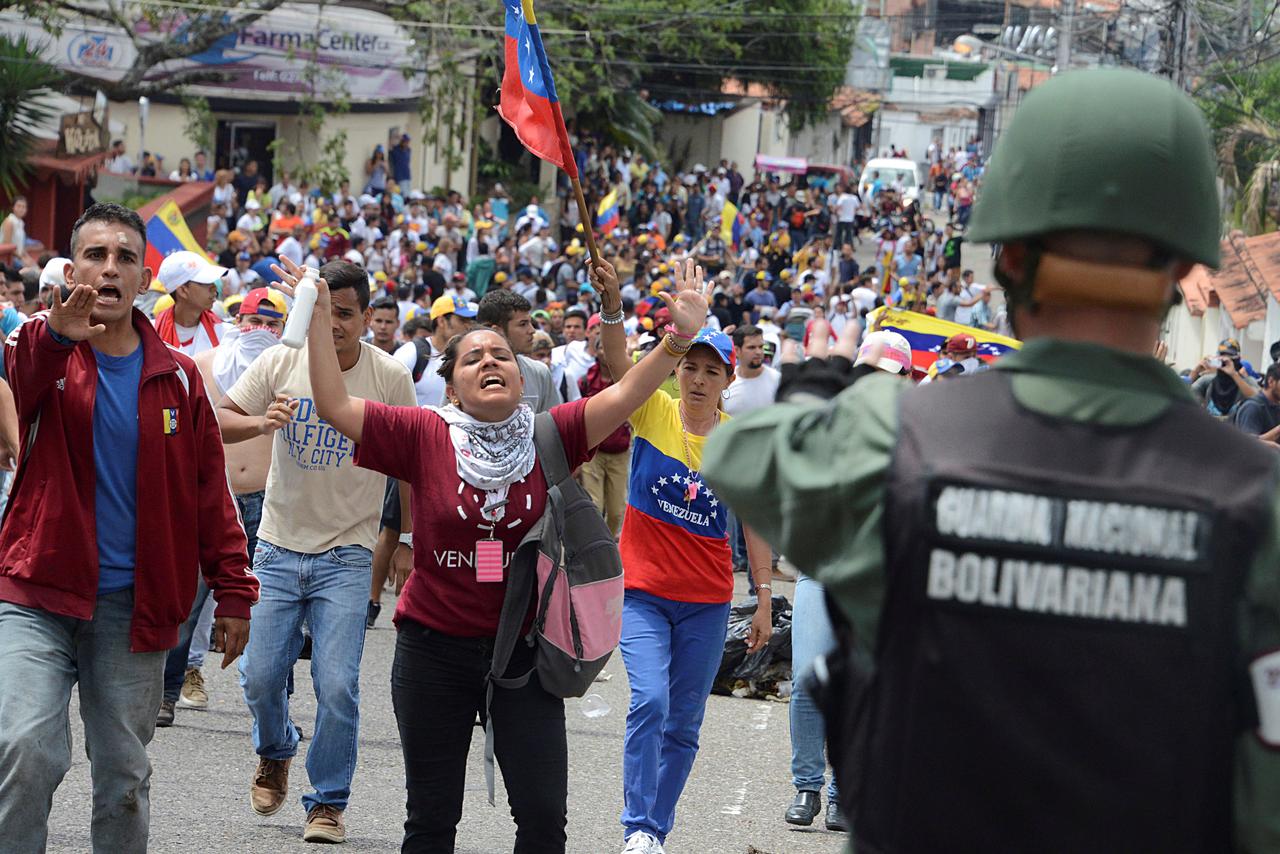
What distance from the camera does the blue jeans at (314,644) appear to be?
6.35 m

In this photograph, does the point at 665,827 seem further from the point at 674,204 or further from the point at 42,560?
the point at 674,204

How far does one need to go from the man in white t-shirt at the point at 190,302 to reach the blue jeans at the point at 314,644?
2570mm

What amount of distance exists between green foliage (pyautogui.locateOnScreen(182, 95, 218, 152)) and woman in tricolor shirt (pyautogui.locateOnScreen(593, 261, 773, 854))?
24.6 meters

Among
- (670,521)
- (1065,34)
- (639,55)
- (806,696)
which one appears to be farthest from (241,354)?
(639,55)

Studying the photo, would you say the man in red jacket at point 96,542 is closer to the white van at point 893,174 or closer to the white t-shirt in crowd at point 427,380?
the white t-shirt in crowd at point 427,380

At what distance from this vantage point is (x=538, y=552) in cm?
514

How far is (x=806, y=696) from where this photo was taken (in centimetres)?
695

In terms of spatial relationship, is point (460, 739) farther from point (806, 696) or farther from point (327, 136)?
point (327, 136)

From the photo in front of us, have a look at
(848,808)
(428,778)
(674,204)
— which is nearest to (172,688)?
(428,778)

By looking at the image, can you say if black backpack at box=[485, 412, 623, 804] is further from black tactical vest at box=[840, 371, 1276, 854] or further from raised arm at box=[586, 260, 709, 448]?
black tactical vest at box=[840, 371, 1276, 854]

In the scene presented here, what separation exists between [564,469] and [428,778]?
0.98 meters

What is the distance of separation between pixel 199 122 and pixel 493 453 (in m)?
26.2

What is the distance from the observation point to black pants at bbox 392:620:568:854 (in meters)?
5.02

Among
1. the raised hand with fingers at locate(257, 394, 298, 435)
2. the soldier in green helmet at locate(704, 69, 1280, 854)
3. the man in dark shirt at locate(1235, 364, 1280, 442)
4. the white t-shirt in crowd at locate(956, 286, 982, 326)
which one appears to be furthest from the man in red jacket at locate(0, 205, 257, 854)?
the white t-shirt in crowd at locate(956, 286, 982, 326)
